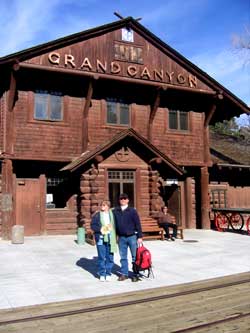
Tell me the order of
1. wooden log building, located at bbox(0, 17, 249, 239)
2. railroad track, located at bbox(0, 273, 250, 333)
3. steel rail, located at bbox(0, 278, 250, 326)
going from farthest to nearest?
wooden log building, located at bbox(0, 17, 249, 239)
steel rail, located at bbox(0, 278, 250, 326)
railroad track, located at bbox(0, 273, 250, 333)

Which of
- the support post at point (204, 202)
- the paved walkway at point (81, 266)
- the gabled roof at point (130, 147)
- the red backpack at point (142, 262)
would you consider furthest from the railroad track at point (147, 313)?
the support post at point (204, 202)

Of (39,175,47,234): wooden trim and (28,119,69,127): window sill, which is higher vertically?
(28,119,69,127): window sill

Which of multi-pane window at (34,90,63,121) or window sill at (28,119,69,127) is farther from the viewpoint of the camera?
multi-pane window at (34,90,63,121)

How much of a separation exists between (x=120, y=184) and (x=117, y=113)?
10.9ft

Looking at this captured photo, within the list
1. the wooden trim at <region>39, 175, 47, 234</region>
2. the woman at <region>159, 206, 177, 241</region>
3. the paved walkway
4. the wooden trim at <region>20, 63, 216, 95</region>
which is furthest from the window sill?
the woman at <region>159, 206, 177, 241</region>

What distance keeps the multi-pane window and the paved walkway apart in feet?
15.9

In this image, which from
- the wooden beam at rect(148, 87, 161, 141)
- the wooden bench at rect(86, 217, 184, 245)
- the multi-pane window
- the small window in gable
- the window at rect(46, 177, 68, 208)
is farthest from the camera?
the wooden beam at rect(148, 87, 161, 141)

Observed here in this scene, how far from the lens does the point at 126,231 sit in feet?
29.1

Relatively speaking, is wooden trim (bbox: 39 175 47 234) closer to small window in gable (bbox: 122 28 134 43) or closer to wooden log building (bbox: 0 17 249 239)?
wooden log building (bbox: 0 17 249 239)

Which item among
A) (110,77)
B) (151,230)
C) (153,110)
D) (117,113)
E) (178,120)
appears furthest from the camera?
(178,120)

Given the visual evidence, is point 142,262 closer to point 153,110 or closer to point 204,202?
point 153,110

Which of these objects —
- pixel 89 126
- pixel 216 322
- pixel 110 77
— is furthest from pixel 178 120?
pixel 216 322

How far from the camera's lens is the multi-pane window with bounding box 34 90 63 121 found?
55.1 ft

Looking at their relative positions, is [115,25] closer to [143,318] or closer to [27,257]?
[27,257]
